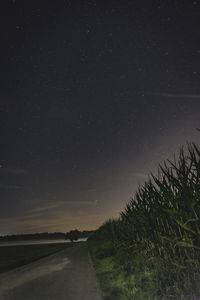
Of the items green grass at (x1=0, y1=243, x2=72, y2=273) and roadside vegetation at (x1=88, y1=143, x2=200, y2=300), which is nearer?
roadside vegetation at (x1=88, y1=143, x2=200, y2=300)

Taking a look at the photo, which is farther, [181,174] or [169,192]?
[169,192]

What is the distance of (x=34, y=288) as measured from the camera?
24.7 ft

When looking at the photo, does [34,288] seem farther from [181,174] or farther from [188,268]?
[181,174]

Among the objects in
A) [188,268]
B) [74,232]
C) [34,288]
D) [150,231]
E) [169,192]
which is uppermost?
[74,232]

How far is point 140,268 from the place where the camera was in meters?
7.88

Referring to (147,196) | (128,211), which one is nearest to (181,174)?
(147,196)

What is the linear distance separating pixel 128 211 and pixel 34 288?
13.2 feet

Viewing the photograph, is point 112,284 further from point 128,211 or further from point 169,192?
point 169,192

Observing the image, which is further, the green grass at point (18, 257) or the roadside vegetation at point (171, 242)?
the green grass at point (18, 257)

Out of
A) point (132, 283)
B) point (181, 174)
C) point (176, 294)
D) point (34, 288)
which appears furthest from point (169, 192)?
point (34, 288)

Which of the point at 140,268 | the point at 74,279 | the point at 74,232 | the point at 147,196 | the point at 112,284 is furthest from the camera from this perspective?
the point at 74,232

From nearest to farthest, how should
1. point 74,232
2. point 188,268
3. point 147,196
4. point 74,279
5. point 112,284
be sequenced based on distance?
point 188,268
point 147,196
point 112,284
point 74,279
point 74,232

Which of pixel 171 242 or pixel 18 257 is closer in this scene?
pixel 171 242

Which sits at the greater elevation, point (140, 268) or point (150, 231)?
point (150, 231)
